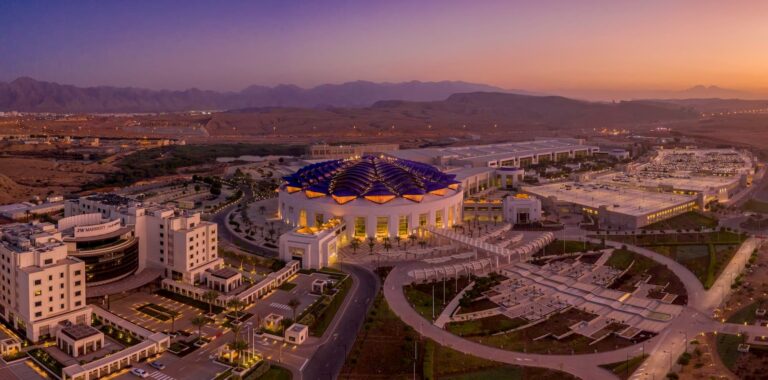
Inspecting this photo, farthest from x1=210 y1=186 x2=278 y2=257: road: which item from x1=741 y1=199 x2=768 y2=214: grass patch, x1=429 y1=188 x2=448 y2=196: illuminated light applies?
x1=741 y1=199 x2=768 y2=214: grass patch

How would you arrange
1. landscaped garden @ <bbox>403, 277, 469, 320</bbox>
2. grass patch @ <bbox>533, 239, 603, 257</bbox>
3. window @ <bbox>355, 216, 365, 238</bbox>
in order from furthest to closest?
1. window @ <bbox>355, 216, 365, 238</bbox>
2. grass patch @ <bbox>533, 239, 603, 257</bbox>
3. landscaped garden @ <bbox>403, 277, 469, 320</bbox>

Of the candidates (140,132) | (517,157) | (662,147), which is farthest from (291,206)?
(140,132)

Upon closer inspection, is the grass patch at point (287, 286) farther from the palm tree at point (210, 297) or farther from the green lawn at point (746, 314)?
the green lawn at point (746, 314)

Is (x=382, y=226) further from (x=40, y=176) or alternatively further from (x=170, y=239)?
(x=40, y=176)

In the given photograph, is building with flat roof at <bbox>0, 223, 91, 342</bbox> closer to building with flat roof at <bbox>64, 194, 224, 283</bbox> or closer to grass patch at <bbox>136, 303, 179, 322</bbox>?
grass patch at <bbox>136, 303, 179, 322</bbox>

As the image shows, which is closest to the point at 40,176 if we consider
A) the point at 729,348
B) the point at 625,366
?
the point at 625,366

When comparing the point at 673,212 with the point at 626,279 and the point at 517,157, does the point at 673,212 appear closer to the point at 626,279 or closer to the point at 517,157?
the point at 626,279
